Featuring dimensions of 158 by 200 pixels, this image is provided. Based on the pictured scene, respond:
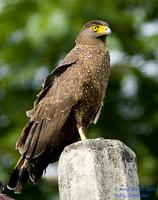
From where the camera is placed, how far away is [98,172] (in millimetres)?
5586

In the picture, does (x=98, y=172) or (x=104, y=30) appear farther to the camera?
(x=104, y=30)

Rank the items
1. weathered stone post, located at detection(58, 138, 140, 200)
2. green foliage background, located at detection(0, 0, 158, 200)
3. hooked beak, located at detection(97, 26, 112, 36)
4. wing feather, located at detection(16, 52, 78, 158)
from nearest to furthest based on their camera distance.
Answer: weathered stone post, located at detection(58, 138, 140, 200)
wing feather, located at detection(16, 52, 78, 158)
hooked beak, located at detection(97, 26, 112, 36)
green foliage background, located at detection(0, 0, 158, 200)

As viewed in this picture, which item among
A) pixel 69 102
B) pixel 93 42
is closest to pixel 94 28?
pixel 93 42

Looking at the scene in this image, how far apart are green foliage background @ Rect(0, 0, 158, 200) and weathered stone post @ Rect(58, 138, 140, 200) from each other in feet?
18.1

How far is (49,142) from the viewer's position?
711cm

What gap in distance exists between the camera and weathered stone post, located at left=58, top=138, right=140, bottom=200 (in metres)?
5.53

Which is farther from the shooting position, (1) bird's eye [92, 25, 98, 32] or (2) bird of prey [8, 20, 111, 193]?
(1) bird's eye [92, 25, 98, 32]

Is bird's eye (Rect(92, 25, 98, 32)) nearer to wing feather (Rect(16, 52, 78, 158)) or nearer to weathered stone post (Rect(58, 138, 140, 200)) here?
wing feather (Rect(16, 52, 78, 158))

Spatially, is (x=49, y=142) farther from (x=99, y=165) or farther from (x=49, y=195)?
(x=49, y=195)

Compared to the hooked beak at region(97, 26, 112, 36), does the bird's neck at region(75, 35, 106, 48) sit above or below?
below

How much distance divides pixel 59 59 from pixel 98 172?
Result: 6.39 meters

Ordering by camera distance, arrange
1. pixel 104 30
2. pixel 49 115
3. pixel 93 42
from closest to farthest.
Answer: pixel 49 115, pixel 93 42, pixel 104 30

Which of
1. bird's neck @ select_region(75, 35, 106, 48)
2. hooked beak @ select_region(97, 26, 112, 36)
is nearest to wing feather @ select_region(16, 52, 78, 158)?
bird's neck @ select_region(75, 35, 106, 48)

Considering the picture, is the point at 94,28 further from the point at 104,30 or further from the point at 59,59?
the point at 59,59
